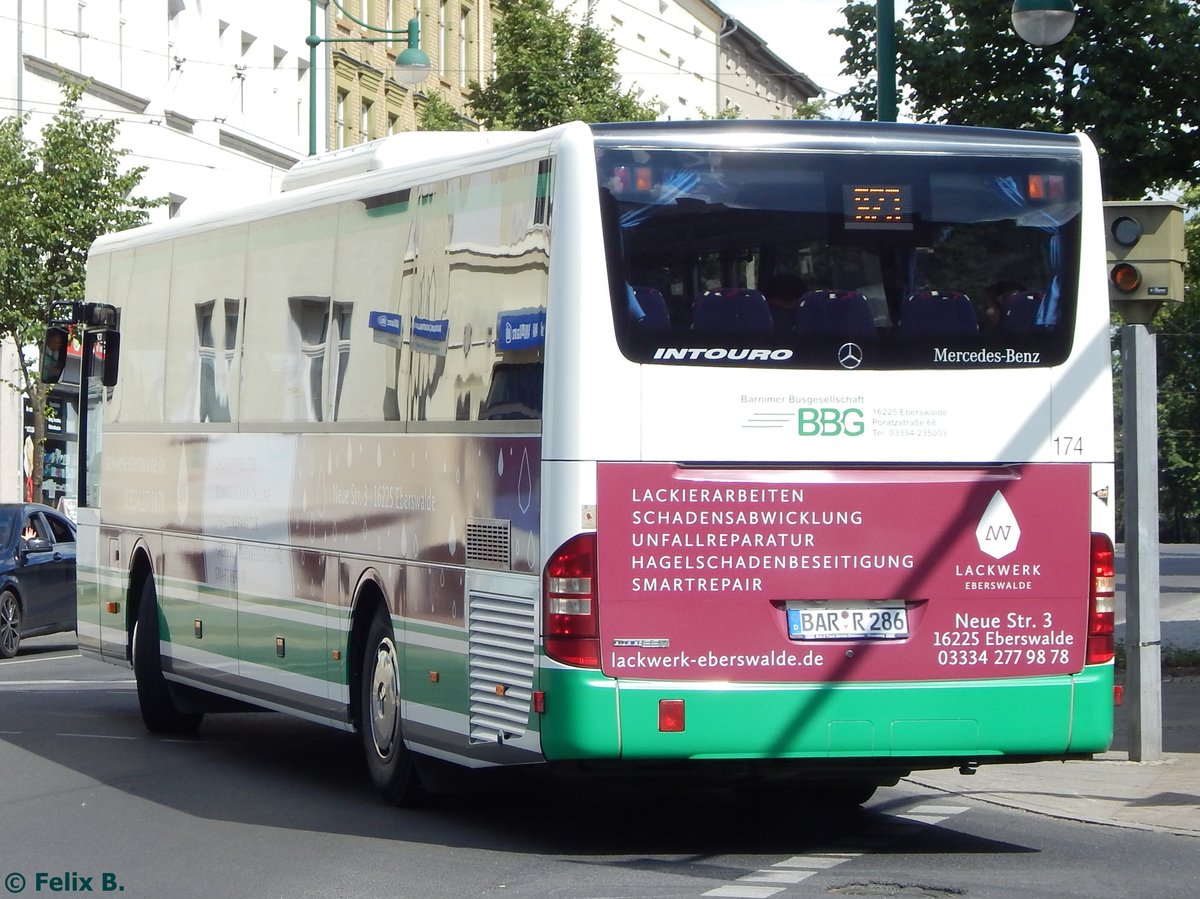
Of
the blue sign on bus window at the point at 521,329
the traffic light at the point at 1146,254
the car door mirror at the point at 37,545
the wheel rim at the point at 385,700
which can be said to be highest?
the traffic light at the point at 1146,254

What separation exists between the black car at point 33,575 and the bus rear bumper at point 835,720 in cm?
1410

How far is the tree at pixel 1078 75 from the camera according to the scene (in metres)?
17.3

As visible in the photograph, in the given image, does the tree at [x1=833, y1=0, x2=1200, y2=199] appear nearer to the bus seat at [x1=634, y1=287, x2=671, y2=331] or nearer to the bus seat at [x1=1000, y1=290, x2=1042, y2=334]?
the bus seat at [x1=1000, y1=290, x2=1042, y2=334]

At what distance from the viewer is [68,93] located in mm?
31938

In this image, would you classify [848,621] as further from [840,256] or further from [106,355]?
[106,355]

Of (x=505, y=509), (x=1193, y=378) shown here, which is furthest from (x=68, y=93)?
(x=1193, y=378)

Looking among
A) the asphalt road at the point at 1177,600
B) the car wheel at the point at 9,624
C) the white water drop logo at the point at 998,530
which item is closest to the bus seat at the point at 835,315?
the white water drop logo at the point at 998,530

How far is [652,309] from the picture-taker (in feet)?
29.9

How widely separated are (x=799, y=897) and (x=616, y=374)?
2229mm

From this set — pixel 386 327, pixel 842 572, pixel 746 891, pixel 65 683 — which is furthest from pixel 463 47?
pixel 746 891

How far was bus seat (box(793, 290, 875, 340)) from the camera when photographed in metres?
9.27

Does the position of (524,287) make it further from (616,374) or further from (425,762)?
(425,762)

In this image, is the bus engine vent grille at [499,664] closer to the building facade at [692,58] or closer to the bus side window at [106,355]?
the bus side window at [106,355]

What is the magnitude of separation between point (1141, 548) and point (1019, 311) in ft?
11.2
